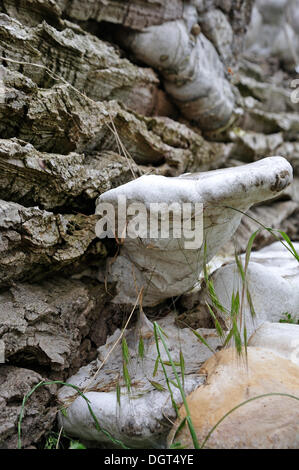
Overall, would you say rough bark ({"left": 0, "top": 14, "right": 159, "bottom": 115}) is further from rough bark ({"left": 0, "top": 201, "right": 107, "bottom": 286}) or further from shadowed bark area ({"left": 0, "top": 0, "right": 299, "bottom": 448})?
rough bark ({"left": 0, "top": 201, "right": 107, "bottom": 286})

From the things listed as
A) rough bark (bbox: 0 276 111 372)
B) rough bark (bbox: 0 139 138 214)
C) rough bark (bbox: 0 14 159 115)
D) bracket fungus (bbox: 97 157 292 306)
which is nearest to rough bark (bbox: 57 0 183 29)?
rough bark (bbox: 0 14 159 115)

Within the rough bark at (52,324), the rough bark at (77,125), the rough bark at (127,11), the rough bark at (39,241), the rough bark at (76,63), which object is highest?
the rough bark at (127,11)

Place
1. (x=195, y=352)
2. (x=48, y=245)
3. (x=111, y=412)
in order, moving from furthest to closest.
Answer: (x=195, y=352) < (x=48, y=245) < (x=111, y=412)

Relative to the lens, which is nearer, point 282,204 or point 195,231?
point 195,231

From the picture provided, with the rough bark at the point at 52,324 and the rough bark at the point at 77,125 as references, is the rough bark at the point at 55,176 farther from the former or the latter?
the rough bark at the point at 52,324

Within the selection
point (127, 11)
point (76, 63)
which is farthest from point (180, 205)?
point (127, 11)

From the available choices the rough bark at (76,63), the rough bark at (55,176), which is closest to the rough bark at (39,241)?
the rough bark at (55,176)

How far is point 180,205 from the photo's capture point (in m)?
1.46

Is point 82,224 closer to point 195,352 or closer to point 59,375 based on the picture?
point 59,375

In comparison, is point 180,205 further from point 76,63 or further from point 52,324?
point 76,63

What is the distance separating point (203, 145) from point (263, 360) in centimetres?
208

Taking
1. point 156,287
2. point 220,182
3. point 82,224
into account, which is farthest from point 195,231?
point 82,224

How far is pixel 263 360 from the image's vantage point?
1396 millimetres

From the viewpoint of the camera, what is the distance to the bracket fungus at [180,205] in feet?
4.79
